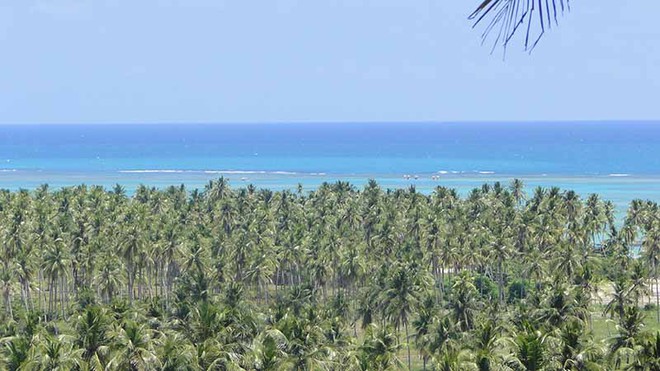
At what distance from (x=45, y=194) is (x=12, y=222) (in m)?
27.7

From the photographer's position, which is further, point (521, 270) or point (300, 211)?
point (300, 211)

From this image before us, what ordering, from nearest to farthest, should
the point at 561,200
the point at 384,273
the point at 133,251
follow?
the point at 384,273 < the point at 133,251 < the point at 561,200

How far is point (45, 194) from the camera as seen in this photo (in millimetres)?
140625

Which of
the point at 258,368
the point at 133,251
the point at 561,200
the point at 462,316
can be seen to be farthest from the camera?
the point at 561,200

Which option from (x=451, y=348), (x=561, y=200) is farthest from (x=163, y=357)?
(x=561, y=200)

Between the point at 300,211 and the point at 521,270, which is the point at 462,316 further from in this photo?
the point at 300,211

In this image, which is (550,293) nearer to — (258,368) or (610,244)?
(258,368)

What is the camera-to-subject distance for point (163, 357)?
196 ft

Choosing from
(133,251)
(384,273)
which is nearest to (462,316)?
(384,273)

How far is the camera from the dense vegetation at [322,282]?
60.0 m

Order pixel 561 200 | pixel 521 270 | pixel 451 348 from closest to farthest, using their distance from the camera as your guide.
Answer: pixel 451 348
pixel 521 270
pixel 561 200

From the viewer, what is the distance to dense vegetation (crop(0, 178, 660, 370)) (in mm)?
60031

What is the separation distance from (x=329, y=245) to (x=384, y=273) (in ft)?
51.2

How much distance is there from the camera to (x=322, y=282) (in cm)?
11138
